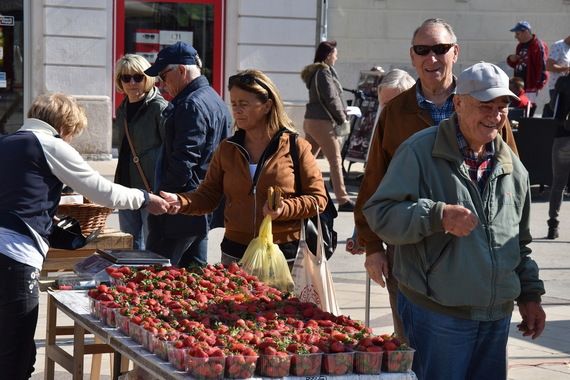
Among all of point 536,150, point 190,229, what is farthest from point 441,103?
point 536,150

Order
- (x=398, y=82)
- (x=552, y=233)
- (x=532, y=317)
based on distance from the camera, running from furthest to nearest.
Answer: (x=552, y=233) → (x=398, y=82) → (x=532, y=317)

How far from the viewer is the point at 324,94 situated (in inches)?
542

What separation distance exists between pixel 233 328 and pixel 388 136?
1.40 metres

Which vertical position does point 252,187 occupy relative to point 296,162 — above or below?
below

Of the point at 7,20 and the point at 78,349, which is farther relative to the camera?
the point at 7,20

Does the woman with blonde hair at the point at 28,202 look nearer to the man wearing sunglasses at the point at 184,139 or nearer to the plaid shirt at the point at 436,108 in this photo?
the man wearing sunglasses at the point at 184,139

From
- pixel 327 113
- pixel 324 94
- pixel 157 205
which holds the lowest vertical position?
pixel 327 113

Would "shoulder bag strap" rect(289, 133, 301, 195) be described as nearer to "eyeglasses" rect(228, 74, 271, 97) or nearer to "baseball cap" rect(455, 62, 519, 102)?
"eyeglasses" rect(228, 74, 271, 97)

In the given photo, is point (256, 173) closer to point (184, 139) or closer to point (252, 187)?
point (252, 187)

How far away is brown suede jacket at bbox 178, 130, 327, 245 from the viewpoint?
5.92 metres

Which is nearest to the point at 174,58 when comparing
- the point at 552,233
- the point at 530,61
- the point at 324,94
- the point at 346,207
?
the point at 552,233

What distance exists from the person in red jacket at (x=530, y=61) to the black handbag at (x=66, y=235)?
1343 cm

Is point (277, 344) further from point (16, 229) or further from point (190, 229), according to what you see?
point (190, 229)

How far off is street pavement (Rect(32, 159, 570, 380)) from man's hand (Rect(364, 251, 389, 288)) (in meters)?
2.16
